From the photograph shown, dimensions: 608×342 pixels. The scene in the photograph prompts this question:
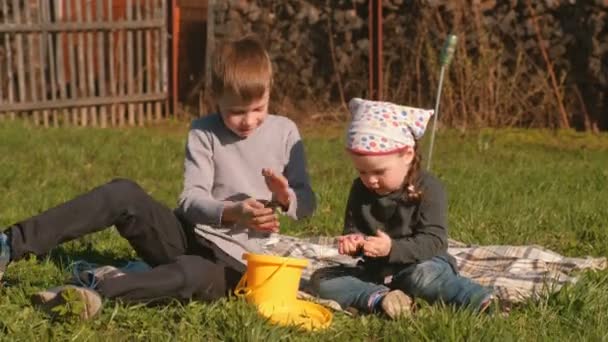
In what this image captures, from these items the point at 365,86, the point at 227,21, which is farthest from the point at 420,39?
the point at 227,21

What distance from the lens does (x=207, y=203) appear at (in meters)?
4.52

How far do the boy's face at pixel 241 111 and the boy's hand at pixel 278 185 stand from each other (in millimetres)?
243

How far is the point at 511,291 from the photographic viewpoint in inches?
177

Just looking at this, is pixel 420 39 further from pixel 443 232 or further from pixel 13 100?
pixel 443 232

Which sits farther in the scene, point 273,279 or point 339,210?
point 339,210

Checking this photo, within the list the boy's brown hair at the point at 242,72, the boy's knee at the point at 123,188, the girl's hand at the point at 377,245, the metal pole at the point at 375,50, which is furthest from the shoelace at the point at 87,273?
the metal pole at the point at 375,50

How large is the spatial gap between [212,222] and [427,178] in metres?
0.83

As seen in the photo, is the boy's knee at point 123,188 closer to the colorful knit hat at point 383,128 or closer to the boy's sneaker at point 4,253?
the boy's sneaker at point 4,253

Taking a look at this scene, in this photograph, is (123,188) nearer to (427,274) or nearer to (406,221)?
(406,221)

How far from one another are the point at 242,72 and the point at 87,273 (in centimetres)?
92

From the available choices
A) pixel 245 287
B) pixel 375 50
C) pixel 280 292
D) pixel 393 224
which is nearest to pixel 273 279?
pixel 280 292

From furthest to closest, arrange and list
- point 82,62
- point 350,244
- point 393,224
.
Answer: point 82,62 < point 393,224 < point 350,244

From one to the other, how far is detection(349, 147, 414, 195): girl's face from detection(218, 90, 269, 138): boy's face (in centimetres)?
39

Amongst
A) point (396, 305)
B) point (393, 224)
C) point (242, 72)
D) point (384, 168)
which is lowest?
point (396, 305)
